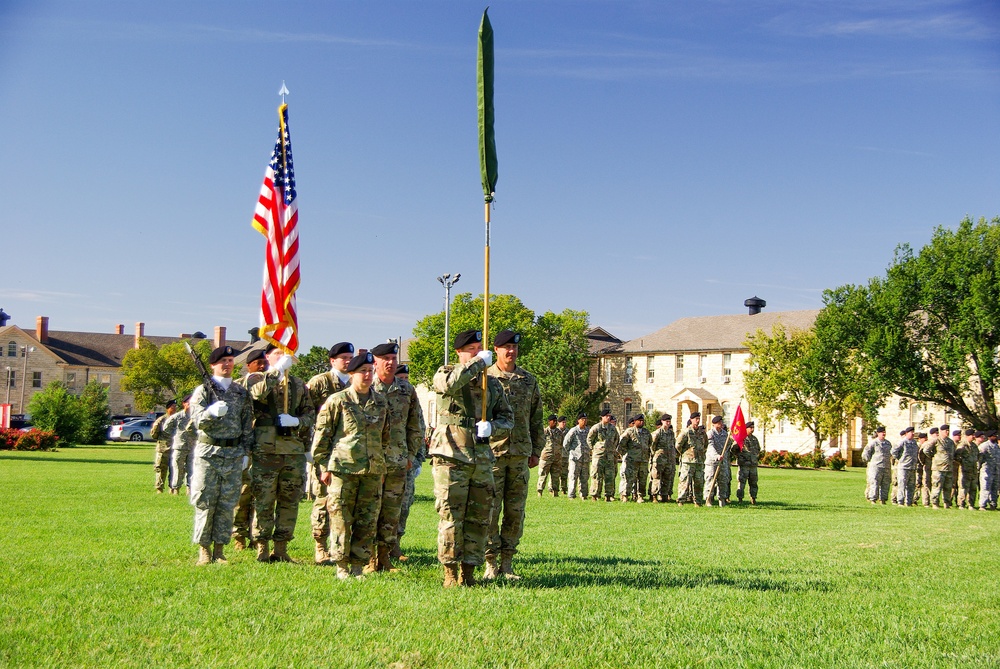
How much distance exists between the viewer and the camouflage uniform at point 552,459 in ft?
81.6

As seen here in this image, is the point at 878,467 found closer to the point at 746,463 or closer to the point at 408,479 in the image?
the point at 746,463

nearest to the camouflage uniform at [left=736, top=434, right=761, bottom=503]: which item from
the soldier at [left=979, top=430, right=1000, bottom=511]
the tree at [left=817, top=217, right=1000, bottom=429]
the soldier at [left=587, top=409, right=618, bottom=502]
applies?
the soldier at [left=587, top=409, right=618, bottom=502]

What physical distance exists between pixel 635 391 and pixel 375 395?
73559mm

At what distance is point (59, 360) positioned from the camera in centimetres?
10400

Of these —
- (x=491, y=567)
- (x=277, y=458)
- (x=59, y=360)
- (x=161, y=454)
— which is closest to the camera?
(x=491, y=567)

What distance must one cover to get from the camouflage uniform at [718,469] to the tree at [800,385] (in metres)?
32.0

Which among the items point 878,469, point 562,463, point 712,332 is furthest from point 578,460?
point 712,332

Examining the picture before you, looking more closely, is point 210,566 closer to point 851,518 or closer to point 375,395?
point 375,395

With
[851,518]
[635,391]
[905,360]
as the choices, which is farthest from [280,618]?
[635,391]

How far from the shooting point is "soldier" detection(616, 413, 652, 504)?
2356 centimetres

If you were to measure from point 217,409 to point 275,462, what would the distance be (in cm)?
108

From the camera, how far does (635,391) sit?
267ft

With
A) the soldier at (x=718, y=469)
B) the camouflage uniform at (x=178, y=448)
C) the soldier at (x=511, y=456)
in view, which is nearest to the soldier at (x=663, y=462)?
the soldier at (x=718, y=469)

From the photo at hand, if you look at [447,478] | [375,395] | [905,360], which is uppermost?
[905,360]
